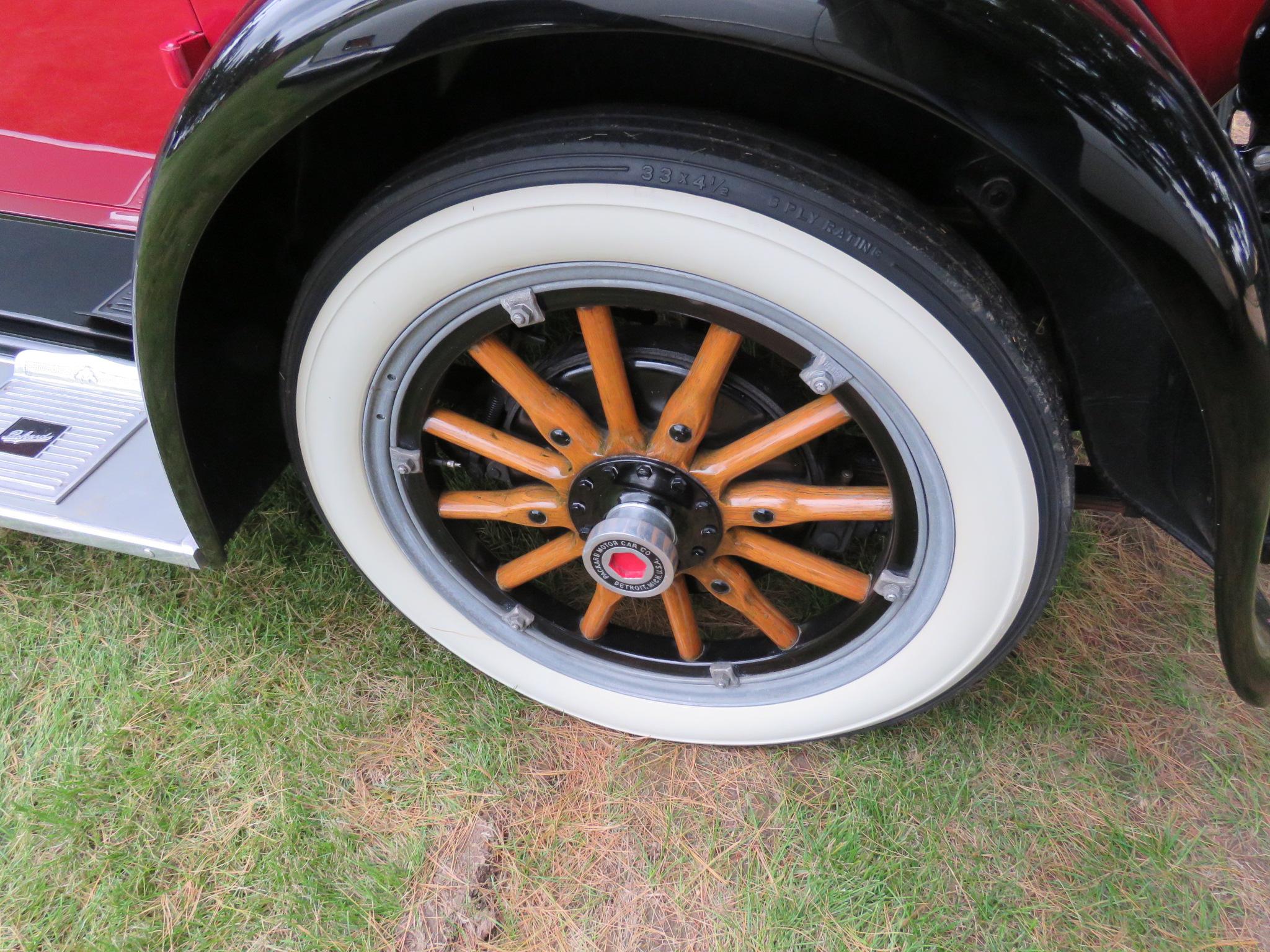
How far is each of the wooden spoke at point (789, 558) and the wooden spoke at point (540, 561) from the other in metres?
0.24

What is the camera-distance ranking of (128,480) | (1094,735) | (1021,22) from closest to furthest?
(1021,22)
(128,480)
(1094,735)

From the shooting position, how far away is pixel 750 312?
0.94 metres

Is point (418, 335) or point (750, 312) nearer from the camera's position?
point (750, 312)

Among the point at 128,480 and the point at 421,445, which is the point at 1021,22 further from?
the point at 128,480

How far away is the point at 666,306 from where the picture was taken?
0.98 m

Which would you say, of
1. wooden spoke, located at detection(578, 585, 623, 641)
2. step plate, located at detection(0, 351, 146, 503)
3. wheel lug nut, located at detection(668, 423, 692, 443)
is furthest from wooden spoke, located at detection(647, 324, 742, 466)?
step plate, located at detection(0, 351, 146, 503)

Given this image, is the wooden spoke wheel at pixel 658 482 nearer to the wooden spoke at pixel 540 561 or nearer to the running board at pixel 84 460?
the wooden spoke at pixel 540 561

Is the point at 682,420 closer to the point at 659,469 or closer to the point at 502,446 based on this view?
the point at 659,469

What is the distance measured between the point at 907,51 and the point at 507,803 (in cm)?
121

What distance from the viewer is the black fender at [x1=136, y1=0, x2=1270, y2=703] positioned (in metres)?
0.70

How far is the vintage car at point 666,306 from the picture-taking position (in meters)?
0.76

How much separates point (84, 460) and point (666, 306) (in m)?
1.01

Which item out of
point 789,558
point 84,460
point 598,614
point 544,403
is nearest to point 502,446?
point 544,403

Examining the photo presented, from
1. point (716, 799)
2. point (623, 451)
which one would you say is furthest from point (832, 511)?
point (716, 799)
